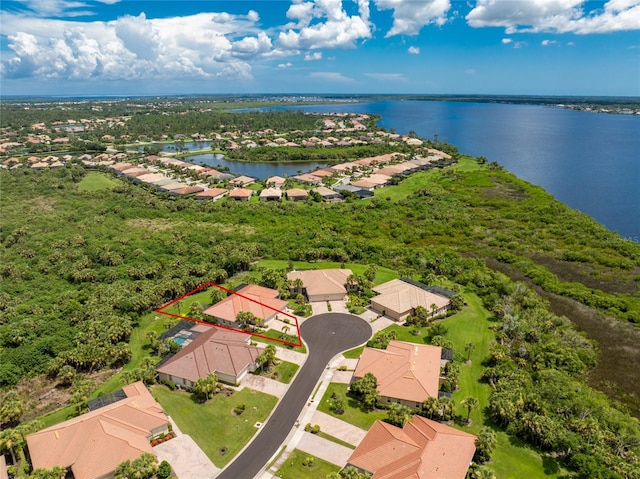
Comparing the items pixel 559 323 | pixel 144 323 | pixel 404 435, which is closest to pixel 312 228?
pixel 144 323

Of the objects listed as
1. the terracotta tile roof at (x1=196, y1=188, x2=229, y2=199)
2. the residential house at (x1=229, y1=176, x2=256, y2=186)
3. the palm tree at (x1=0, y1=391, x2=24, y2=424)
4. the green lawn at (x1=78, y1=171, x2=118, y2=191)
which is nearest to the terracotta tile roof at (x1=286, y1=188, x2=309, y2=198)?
the residential house at (x1=229, y1=176, x2=256, y2=186)

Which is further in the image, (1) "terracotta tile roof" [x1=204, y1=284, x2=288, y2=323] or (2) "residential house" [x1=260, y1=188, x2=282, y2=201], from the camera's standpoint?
(2) "residential house" [x1=260, y1=188, x2=282, y2=201]

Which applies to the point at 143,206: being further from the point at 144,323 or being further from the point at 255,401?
the point at 255,401

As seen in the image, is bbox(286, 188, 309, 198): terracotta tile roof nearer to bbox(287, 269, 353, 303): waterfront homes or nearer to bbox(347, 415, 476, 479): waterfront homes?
bbox(287, 269, 353, 303): waterfront homes

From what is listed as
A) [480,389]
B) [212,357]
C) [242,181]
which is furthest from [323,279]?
[242,181]

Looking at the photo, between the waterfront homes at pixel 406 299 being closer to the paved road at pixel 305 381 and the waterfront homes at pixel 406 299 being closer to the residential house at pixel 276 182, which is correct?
the paved road at pixel 305 381

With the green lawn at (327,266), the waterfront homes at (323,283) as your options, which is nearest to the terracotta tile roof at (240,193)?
the green lawn at (327,266)

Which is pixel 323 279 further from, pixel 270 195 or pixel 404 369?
pixel 270 195
